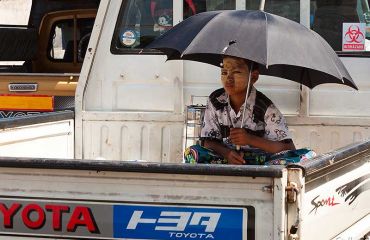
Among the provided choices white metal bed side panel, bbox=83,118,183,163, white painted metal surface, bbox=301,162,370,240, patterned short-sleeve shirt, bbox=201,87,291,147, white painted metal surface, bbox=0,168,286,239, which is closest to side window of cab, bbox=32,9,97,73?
white metal bed side panel, bbox=83,118,183,163

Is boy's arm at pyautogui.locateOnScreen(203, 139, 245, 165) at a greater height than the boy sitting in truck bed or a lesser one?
lesser

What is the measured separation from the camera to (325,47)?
420cm

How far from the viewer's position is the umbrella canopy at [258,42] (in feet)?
12.8

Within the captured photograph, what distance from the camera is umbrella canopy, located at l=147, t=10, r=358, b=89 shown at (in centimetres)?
389

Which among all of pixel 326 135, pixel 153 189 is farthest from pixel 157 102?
pixel 153 189

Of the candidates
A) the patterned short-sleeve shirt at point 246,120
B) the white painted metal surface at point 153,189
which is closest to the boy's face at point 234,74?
the patterned short-sleeve shirt at point 246,120

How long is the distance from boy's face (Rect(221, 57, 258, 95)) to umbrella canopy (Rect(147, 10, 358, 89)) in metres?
0.27

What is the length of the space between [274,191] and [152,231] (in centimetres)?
53

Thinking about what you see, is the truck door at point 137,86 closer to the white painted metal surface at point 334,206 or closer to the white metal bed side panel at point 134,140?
the white metal bed side panel at point 134,140

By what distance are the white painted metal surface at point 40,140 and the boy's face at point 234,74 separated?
1.28m

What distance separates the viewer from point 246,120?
4.48m

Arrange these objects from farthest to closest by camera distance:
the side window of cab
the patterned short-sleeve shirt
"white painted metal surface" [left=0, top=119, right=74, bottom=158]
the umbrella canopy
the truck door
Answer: the side window of cab, the truck door, "white painted metal surface" [left=0, top=119, right=74, bottom=158], the patterned short-sleeve shirt, the umbrella canopy

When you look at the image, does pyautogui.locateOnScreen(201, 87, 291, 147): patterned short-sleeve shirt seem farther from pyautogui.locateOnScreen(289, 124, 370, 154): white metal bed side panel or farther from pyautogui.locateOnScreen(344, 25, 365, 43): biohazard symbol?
pyautogui.locateOnScreen(344, 25, 365, 43): biohazard symbol

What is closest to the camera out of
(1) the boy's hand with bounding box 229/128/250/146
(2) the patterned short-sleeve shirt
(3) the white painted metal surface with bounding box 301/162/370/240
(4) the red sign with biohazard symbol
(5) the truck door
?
(3) the white painted metal surface with bounding box 301/162/370/240
